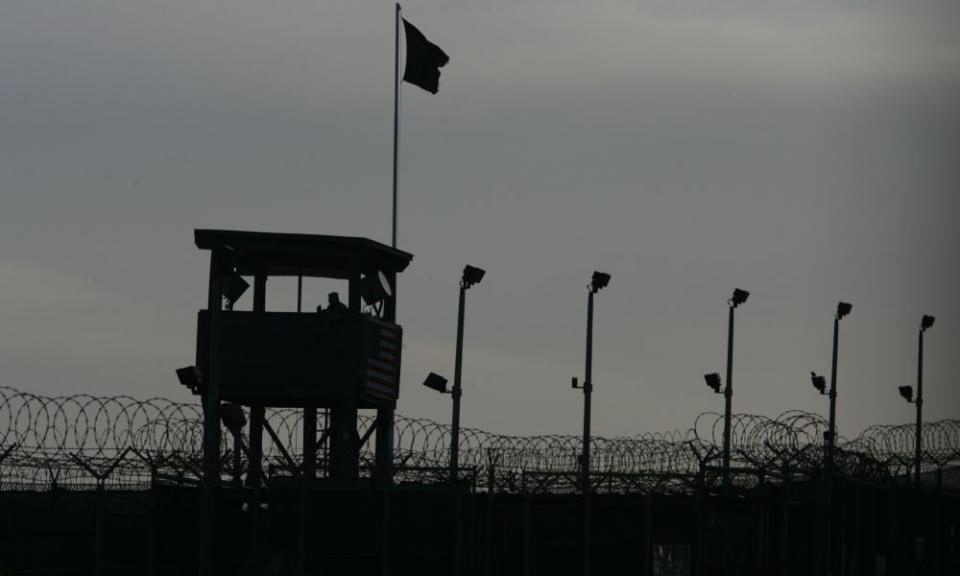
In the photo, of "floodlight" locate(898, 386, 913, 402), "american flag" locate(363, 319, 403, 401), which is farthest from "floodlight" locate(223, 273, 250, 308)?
"floodlight" locate(898, 386, 913, 402)

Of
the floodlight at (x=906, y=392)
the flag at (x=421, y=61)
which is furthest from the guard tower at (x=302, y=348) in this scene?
the floodlight at (x=906, y=392)

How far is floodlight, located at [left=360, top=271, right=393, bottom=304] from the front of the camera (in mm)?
40594

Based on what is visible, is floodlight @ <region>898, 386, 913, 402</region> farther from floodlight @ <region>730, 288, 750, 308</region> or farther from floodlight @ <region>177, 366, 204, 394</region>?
floodlight @ <region>177, 366, 204, 394</region>

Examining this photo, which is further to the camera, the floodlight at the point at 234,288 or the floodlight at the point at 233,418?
the floodlight at the point at 234,288

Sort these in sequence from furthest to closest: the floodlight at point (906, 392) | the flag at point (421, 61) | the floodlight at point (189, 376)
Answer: the floodlight at point (906, 392) → the flag at point (421, 61) → the floodlight at point (189, 376)

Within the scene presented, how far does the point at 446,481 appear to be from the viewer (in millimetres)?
37312

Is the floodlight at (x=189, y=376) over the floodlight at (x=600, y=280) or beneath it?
beneath

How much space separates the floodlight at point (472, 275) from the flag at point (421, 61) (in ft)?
18.8

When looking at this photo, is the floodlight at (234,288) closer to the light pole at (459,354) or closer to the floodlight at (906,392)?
the light pole at (459,354)

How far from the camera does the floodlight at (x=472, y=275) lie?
44531 millimetres

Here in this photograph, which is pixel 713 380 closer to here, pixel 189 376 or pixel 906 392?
pixel 906 392

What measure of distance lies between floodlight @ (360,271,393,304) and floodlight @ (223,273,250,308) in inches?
93.5

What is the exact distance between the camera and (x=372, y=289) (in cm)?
4075

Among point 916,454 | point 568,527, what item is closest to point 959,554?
point 916,454
